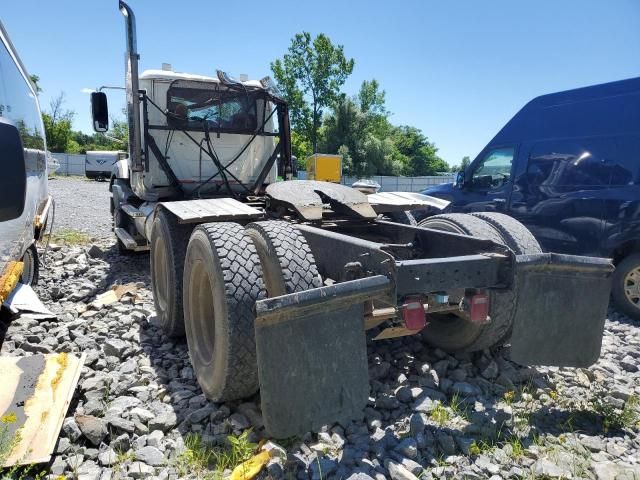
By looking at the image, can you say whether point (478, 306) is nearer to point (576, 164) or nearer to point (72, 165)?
point (576, 164)

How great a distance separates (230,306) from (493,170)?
548cm

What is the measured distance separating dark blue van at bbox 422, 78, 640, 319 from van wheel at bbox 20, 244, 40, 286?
594 cm

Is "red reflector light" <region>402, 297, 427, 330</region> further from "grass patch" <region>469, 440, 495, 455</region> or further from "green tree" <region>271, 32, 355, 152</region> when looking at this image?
"green tree" <region>271, 32, 355, 152</region>

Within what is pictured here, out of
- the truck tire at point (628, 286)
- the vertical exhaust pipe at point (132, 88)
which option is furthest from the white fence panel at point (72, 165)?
the truck tire at point (628, 286)

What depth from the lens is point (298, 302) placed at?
86.3 inches

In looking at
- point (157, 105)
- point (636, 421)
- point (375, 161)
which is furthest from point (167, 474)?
point (375, 161)

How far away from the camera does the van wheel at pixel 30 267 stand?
4.92m

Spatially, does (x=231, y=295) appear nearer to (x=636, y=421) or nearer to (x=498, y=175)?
(x=636, y=421)

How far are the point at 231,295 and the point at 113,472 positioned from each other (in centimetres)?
106

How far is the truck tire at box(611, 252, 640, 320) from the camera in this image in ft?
17.5

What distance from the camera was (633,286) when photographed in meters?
5.39

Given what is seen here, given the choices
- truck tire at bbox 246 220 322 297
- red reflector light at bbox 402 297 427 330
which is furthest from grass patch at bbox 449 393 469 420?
truck tire at bbox 246 220 322 297

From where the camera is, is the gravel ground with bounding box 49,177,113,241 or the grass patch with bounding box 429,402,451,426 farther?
the gravel ground with bounding box 49,177,113,241

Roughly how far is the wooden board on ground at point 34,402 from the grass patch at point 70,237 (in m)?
5.75
